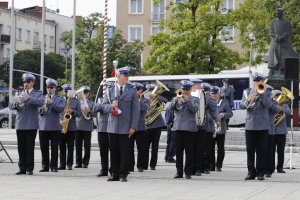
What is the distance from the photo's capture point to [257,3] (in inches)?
2211

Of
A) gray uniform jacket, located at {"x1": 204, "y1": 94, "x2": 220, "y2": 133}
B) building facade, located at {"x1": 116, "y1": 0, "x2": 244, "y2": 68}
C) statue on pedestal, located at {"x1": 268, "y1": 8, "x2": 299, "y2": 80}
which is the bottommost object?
gray uniform jacket, located at {"x1": 204, "y1": 94, "x2": 220, "y2": 133}

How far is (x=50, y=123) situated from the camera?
18516mm

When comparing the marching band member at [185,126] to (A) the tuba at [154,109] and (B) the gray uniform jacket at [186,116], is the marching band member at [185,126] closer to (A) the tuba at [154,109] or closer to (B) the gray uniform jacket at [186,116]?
(B) the gray uniform jacket at [186,116]

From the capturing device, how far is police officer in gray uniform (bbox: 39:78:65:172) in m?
18.5

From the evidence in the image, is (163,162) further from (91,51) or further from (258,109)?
(91,51)

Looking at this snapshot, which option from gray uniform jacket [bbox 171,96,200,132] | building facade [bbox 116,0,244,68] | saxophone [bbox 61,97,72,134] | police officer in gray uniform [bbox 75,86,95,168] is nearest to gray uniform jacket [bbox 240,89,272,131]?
gray uniform jacket [bbox 171,96,200,132]

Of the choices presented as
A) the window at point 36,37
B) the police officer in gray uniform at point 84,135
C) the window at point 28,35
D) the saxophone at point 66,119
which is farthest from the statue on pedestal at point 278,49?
the window at point 36,37

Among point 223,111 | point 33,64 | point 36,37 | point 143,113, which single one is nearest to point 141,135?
point 143,113

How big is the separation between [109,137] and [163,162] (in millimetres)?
6566

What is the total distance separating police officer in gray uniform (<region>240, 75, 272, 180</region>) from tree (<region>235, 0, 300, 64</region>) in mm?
34635

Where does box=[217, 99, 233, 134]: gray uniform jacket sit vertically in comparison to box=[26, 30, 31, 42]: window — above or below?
below

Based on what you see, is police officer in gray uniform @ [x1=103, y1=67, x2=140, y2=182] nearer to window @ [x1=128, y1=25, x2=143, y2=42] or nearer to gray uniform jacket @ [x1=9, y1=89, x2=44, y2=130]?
gray uniform jacket @ [x1=9, y1=89, x2=44, y2=130]

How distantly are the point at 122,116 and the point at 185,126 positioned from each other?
1.44m

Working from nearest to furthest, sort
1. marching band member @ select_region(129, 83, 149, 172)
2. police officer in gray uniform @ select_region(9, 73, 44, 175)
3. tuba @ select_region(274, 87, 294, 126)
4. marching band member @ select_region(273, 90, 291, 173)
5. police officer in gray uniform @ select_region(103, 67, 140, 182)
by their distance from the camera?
police officer in gray uniform @ select_region(103, 67, 140, 182), police officer in gray uniform @ select_region(9, 73, 44, 175), tuba @ select_region(274, 87, 294, 126), marching band member @ select_region(273, 90, 291, 173), marching band member @ select_region(129, 83, 149, 172)
